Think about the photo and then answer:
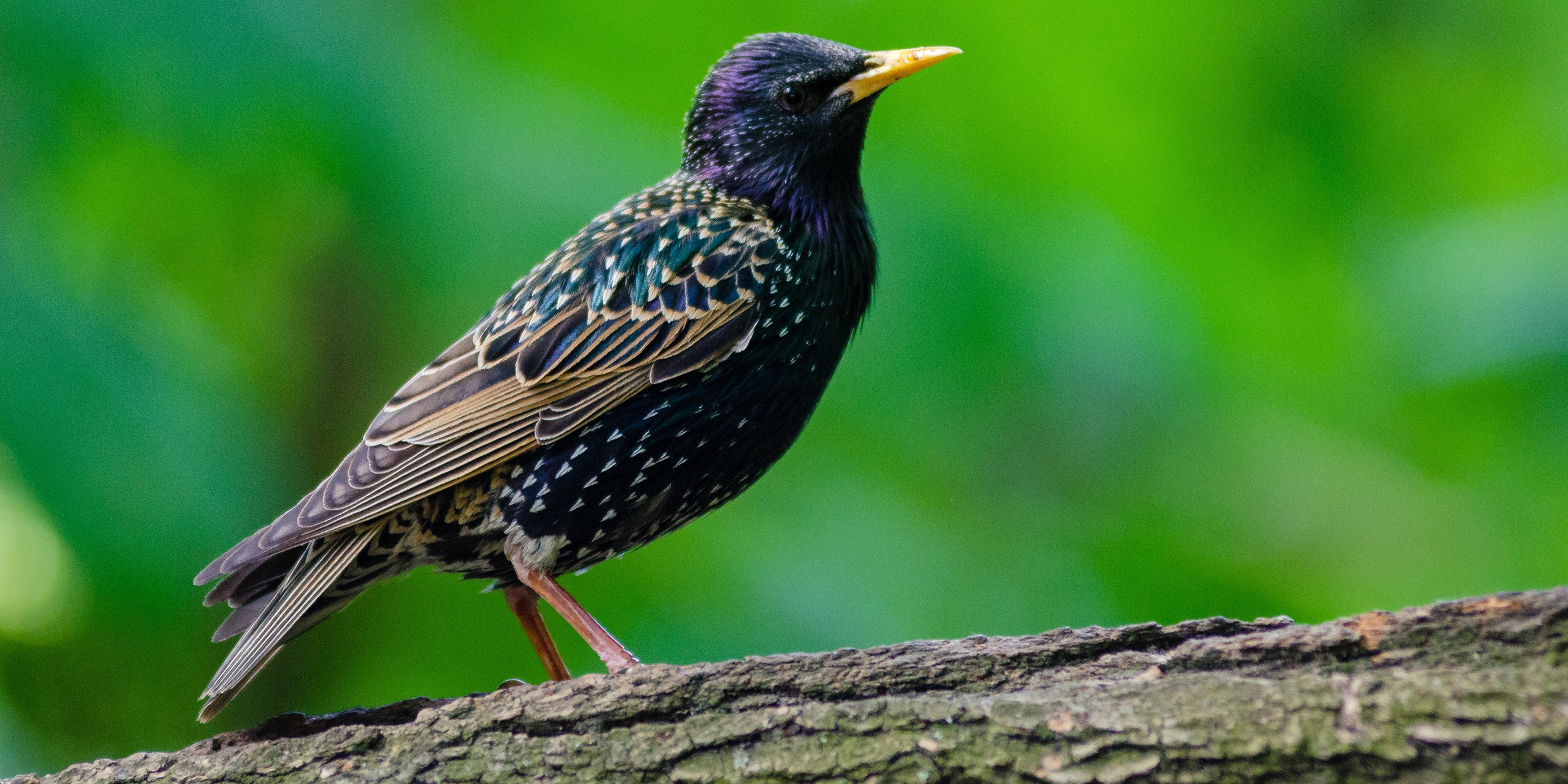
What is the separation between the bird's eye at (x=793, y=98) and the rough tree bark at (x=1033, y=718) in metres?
1.80

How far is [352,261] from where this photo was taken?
446cm

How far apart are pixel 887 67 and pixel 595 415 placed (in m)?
1.33

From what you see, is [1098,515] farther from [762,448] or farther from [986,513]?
[762,448]

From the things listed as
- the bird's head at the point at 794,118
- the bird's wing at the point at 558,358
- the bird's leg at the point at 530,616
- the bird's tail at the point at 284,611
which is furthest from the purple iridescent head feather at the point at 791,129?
the bird's tail at the point at 284,611

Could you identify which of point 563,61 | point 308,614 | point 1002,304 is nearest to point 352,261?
point 563,61

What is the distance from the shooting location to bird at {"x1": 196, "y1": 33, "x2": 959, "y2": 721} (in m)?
3.34

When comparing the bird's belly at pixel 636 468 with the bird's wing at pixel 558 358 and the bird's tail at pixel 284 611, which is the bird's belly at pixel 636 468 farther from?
the bird's tail at pixel 284 611

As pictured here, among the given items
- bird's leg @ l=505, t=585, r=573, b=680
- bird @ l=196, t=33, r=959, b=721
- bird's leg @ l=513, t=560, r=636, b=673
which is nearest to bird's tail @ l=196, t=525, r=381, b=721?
bird @ l=196, t=33, r=959, b=721

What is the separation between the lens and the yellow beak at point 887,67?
356 cm


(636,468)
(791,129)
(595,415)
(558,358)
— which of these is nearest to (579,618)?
(636,468)

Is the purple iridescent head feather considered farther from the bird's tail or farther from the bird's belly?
the bird's tail

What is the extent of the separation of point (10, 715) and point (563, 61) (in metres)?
2.92

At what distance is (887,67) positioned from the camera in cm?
365

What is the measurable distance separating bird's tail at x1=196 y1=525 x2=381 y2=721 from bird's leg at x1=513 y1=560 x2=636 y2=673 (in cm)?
44
